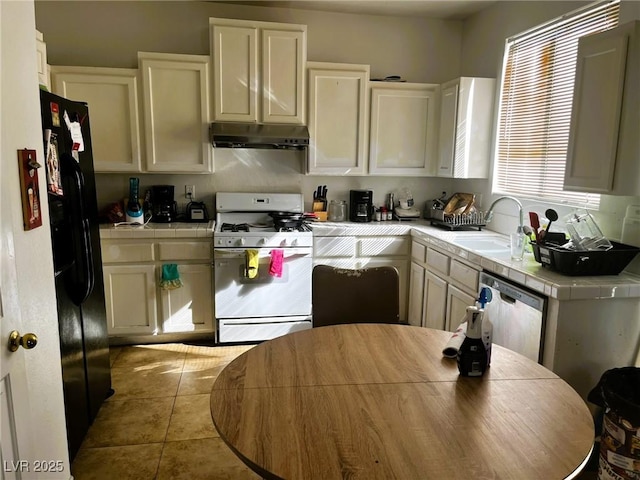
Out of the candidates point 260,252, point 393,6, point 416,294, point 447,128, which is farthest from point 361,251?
point 393,6

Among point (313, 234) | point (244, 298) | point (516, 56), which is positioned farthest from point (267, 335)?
point (516, 56)

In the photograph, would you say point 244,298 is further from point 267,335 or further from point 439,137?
point 439,137

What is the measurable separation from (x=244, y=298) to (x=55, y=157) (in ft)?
6.03

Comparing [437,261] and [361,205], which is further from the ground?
[361,205]

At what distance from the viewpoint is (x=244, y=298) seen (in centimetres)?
340

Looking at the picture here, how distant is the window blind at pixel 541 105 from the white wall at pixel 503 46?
0.06 meters

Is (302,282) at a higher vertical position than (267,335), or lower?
higher

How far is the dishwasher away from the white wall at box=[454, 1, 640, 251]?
67cm

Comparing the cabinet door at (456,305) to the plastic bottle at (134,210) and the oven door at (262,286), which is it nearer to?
the oven door at (262,286)

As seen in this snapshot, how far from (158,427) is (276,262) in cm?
136

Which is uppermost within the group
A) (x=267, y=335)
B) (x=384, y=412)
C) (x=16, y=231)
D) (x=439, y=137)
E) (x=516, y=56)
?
(x=516, y=56)

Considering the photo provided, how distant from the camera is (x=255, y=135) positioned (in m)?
3.39

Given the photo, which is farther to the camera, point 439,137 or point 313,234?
point 439,137

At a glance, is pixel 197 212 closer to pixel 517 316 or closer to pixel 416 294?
pixel 416 294
